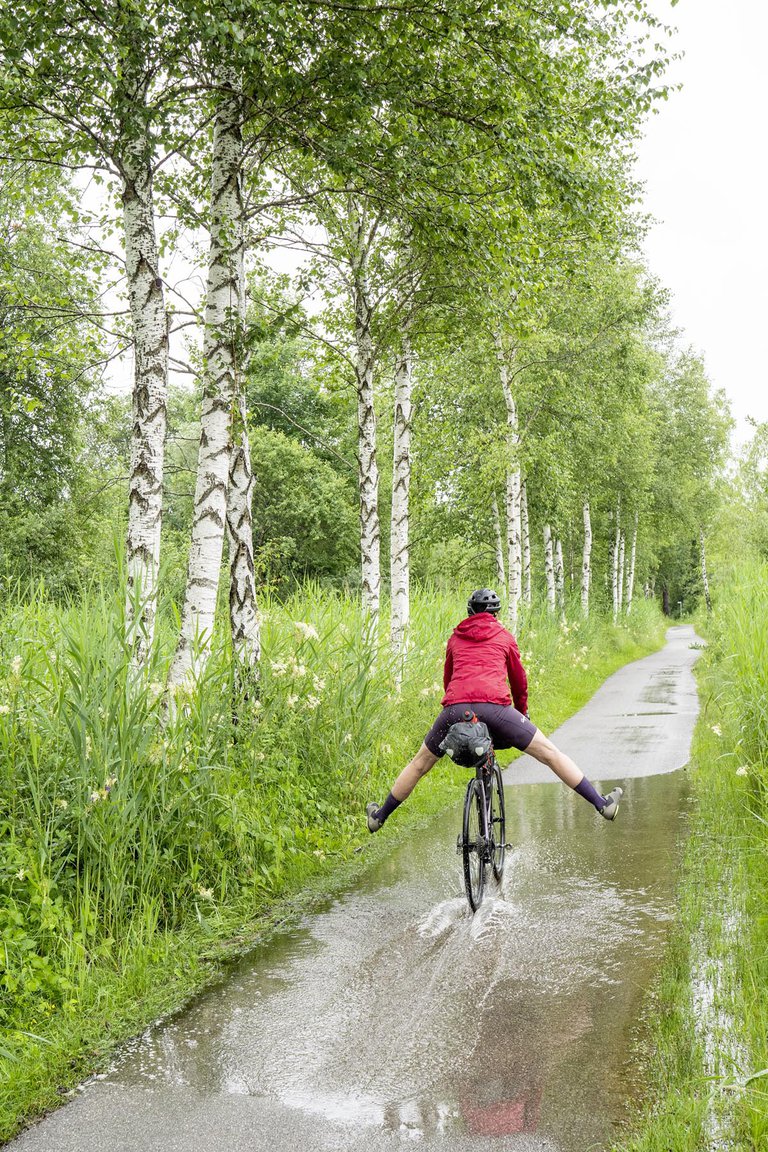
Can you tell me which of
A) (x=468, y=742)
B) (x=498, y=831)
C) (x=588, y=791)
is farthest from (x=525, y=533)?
(x=468, y=742)

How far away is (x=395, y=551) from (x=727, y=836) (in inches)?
252

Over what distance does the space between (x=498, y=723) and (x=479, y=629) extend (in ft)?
2.54

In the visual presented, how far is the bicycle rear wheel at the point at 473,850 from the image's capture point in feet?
20.0

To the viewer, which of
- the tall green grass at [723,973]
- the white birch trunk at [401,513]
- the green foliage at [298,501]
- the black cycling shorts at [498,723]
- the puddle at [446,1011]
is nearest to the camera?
the tall green grass at [723,973]

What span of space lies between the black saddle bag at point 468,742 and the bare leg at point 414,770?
1.33 feet

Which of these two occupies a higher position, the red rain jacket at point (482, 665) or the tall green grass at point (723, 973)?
the red rain jacket at point (482, 665)

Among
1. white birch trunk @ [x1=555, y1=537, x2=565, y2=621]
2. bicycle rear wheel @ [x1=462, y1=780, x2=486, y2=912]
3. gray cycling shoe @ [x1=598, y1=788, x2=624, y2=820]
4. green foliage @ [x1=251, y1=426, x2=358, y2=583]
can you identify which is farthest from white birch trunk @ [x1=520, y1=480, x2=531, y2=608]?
bicycle rear wheel @ [x1=462, y1=780, x2=486, y2=912]

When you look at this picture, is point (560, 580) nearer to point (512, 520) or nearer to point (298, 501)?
point (298, 501)

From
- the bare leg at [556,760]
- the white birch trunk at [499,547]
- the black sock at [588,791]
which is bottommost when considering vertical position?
the black sock at [588,791]

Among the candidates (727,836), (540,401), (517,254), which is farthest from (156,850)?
(540,401)

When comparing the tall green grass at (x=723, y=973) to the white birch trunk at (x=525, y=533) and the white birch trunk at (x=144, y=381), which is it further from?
the white birch trunk at (x=525, y=533)

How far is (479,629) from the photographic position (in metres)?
6.69

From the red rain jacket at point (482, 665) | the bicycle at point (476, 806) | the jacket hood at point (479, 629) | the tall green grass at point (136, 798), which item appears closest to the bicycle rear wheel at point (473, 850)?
the bicycle at point (476, 806)

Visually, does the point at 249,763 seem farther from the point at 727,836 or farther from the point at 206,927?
the point at 727,836
